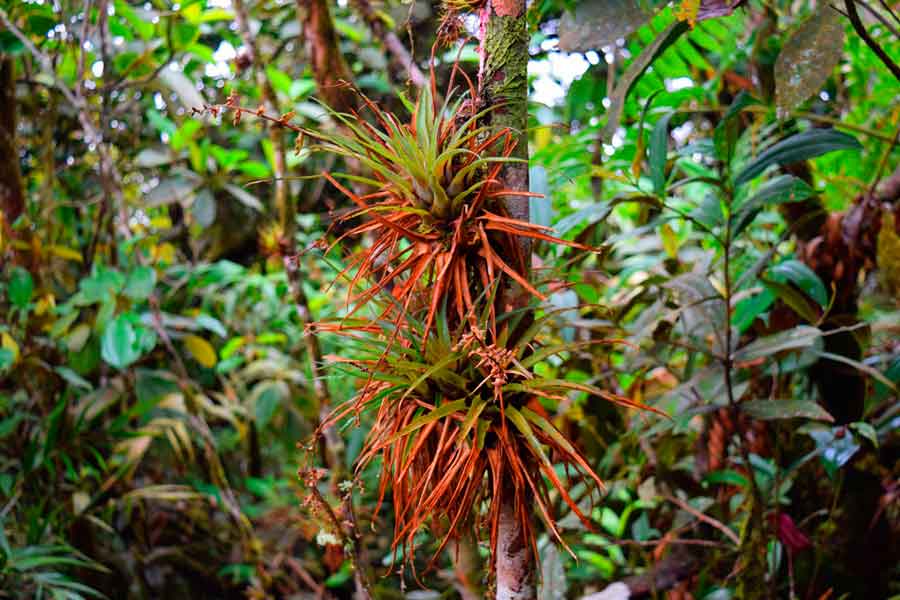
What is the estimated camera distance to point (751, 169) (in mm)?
782

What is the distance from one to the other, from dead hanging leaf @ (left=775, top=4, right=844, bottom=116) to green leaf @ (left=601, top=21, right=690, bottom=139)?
0.10 m

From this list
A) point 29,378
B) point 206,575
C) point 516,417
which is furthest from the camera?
point 206,575

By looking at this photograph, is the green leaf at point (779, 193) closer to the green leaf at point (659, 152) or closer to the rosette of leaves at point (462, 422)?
the green leaf at point (659, 152)

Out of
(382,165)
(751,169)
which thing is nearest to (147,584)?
(382,165)

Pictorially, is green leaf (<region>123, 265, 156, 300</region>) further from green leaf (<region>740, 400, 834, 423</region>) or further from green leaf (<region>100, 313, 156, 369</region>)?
green leaf (<region>740, 400, 834, 423</region>)

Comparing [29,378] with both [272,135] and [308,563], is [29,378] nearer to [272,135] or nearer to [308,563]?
[308,563]

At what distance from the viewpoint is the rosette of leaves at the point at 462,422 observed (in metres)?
0.53

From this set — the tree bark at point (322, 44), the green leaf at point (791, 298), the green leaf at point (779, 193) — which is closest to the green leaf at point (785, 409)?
the green leaf at point (791, 298)

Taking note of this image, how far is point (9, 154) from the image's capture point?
1.52m

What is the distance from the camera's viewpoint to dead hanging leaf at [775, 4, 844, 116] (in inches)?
22.6

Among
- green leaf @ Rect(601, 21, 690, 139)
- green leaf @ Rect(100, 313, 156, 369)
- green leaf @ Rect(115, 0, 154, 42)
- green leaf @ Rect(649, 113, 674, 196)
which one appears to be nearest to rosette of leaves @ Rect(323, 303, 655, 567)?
green leaf @ Rect(601, 21, 690, 139)

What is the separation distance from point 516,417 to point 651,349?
43 cm

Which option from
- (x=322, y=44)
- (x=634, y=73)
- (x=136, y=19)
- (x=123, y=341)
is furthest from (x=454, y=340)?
(x=136, y=19)

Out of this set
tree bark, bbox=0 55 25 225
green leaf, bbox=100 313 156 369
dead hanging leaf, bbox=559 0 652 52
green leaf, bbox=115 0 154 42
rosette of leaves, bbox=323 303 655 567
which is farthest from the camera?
tree bark, bbox=0 55 25 225
